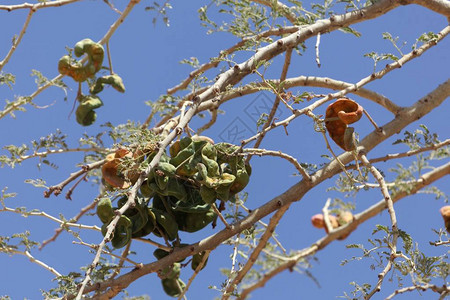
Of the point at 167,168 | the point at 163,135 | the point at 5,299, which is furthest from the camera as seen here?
the point at 5,299

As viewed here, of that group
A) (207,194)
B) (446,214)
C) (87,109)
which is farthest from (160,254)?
(446,214)

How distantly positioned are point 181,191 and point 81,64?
4.94 ft

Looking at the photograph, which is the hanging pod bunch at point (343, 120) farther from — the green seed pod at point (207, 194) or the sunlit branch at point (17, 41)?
the sunlit branch at point (17, 41)

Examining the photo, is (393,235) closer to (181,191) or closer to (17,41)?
(181,191)

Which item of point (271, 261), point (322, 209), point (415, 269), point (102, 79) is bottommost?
point (415, 269)

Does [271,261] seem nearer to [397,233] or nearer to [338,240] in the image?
[338,240]

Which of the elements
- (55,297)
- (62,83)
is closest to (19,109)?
(62,83)

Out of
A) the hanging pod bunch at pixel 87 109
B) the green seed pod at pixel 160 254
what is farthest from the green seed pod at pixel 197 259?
the hanging pod bunch at pixel 87 109

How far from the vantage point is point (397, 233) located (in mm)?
2824

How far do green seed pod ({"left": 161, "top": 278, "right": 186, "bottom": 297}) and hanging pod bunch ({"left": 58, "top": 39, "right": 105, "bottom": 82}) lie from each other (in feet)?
4.24

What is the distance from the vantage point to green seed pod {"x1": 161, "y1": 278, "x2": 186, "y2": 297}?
3.67 metres

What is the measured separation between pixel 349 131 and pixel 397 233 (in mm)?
488

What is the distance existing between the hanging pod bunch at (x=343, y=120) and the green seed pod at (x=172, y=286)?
50.4 inches

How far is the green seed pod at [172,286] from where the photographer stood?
3.67 metres
